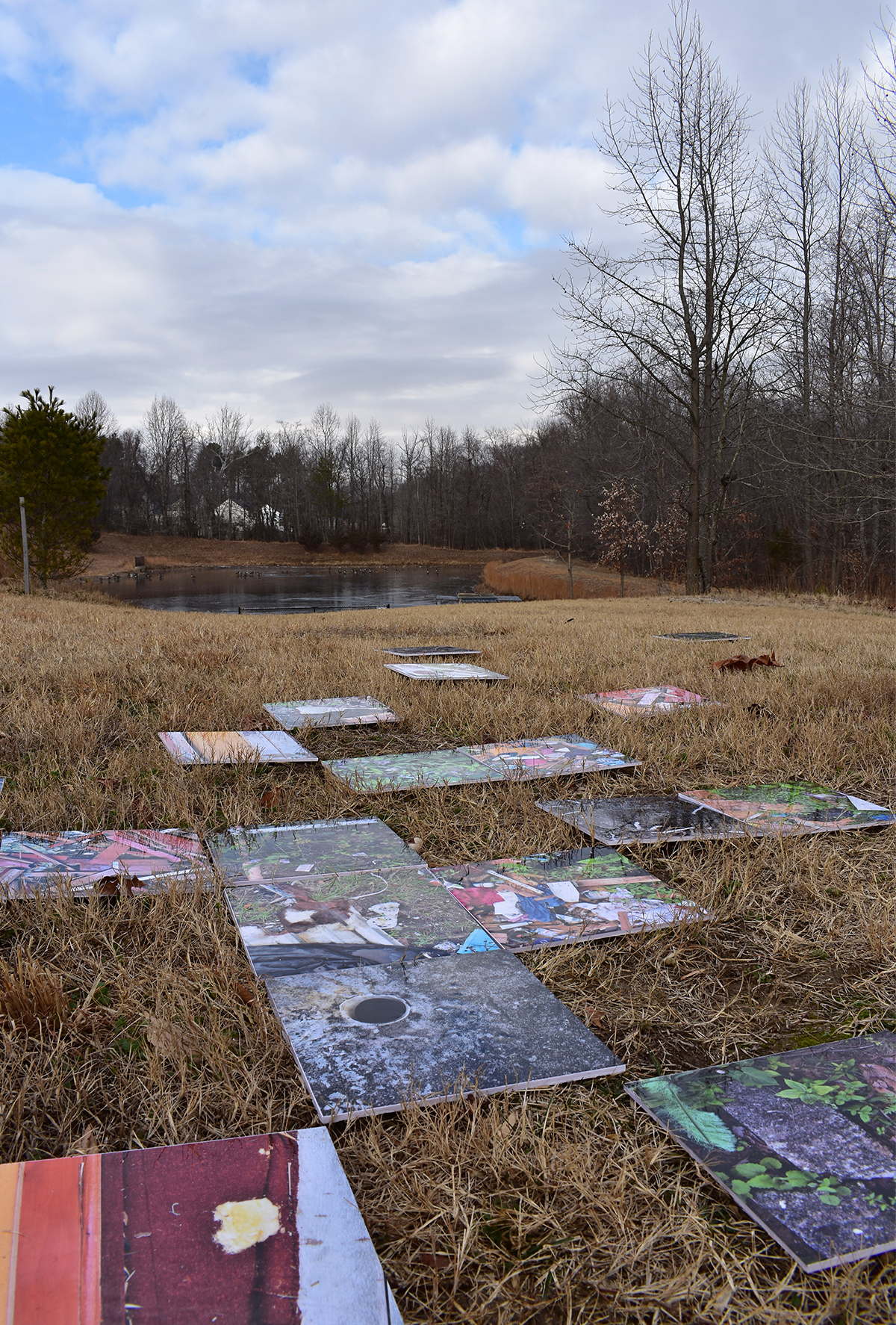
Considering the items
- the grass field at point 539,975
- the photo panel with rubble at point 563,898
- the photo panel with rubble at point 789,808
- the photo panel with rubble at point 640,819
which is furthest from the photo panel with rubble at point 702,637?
the photo panel with rubble at point 563,898

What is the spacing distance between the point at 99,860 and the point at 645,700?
3.01 metres

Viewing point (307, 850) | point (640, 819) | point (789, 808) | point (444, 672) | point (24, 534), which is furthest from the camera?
point (24, 534)

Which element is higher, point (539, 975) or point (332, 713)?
point (332, 713)

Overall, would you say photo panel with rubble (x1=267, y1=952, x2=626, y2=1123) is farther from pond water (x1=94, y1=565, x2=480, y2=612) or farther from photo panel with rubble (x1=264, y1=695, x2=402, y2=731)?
pond water (x1=94, y1=565, x2=480, y2=612)

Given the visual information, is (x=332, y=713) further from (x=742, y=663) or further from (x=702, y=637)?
(x=702, y=637)

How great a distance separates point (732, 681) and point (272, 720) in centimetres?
274

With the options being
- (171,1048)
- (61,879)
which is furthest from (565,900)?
Answer: (61,879)

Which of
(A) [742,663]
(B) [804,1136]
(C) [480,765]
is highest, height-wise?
(A) [742,663]

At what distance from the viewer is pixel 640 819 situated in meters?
2.69

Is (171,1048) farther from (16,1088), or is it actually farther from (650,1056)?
(650,1056)

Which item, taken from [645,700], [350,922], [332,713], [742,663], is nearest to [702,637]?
[742,663]

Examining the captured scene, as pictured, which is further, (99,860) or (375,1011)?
(99,860)

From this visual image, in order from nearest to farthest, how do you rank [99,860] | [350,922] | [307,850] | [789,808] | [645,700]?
[350,922] < [99,860] < [307,850] < [789,808] < [645,700]

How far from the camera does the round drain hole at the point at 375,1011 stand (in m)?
1.53
